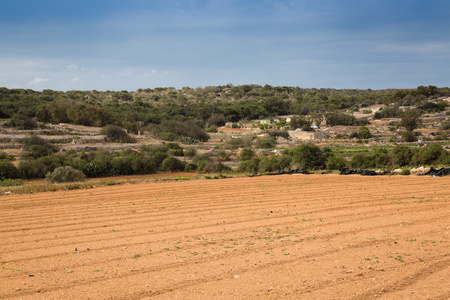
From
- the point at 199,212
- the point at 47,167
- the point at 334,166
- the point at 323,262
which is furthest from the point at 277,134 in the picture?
the point at 323,262

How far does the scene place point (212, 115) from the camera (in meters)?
74.3

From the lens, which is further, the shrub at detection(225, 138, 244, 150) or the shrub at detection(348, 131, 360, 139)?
the shrub at detection(348, 131, 360, 139)

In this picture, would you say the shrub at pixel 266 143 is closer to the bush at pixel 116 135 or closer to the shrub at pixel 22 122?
the bush at pixel 116 135

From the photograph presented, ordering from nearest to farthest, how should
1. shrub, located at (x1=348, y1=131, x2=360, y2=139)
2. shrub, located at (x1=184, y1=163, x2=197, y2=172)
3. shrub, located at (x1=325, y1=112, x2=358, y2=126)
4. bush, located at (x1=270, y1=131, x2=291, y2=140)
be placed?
shrub, located at (x1=184, y1=163, x2=197, y2=172), shrub, located at (x1=348, y1=131, x2=360, y2=139), bush, located at (x1=270, y1=131, x2=291, y2=140), shrub, located at (x1=325, y1=112, x2=358, y2=126)

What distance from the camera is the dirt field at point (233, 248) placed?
5.45m

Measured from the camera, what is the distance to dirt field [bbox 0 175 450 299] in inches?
215

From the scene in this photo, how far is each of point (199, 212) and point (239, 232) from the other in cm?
276

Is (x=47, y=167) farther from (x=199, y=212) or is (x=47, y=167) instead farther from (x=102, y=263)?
(x=102, y=263)

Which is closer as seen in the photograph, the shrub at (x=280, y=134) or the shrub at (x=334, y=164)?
the shrub at (x=334, y=164)

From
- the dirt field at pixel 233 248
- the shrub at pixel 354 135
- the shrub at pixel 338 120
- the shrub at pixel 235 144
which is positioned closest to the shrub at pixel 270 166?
the dirt field at pixel 233 248

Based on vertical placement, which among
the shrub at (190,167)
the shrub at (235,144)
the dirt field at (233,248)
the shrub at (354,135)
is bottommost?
the shrub at (190,167)

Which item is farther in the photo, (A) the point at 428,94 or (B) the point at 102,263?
(A) the point at 428,94

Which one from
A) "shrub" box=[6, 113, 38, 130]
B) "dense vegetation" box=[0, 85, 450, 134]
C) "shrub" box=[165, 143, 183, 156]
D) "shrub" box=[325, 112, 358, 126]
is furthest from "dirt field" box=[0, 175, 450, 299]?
"shrub" box=[325, 112, 358, 126]

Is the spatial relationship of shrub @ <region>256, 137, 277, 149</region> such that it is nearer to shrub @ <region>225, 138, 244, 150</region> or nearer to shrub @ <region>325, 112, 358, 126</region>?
shrub @ <region>225, 138, 244, 150</region>
